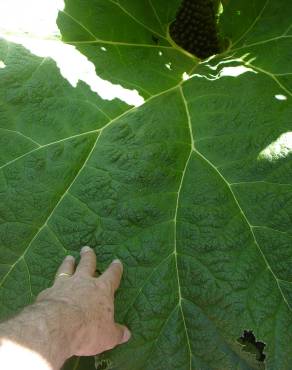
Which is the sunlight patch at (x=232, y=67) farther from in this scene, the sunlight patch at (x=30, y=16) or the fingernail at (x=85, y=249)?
the fingernail at (x=85, y=249)

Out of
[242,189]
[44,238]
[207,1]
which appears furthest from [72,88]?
[207,1]

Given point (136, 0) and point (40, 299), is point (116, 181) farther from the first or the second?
point (136, 0)

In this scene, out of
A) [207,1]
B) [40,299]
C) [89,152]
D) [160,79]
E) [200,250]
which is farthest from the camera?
[207,1]

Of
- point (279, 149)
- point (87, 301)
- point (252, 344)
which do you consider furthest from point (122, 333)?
point (279, 149)

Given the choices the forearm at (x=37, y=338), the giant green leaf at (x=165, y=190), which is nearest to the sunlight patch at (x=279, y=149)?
the giant green leaf at (x=165, y=190)

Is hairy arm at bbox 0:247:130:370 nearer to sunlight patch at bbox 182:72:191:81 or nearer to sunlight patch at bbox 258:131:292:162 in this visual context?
sunlight patch at bbox 258:131:292:162

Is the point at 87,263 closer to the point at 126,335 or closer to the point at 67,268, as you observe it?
the point at 67,268

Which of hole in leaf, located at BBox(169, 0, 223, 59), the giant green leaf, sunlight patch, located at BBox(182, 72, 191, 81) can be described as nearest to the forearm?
the giant green leaf
